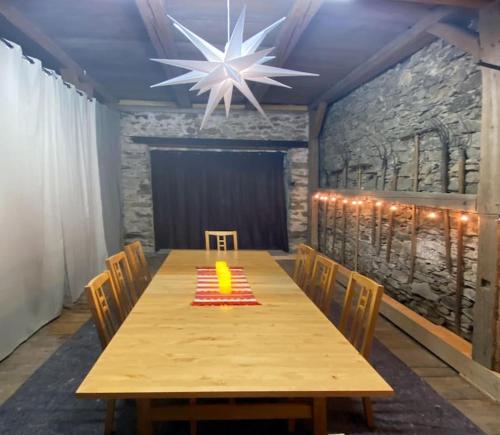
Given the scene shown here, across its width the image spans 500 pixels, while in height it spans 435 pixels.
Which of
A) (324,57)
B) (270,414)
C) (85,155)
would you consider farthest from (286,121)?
(270,414)

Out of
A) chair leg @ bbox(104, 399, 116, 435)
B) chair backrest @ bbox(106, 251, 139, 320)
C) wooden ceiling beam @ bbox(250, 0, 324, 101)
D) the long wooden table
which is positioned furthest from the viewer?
wooden ceiling beam @ bbox(250, 0, 324, 101)

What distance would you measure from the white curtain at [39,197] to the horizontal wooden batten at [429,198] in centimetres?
316

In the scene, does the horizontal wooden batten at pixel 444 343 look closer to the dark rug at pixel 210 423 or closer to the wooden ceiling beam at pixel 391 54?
the dark rug at pixel 210 423

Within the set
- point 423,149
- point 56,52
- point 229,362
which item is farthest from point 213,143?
point 229,362

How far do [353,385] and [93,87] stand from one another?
16.0ft

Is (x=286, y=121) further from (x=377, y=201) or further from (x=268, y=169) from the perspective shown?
(x=377, y=201)

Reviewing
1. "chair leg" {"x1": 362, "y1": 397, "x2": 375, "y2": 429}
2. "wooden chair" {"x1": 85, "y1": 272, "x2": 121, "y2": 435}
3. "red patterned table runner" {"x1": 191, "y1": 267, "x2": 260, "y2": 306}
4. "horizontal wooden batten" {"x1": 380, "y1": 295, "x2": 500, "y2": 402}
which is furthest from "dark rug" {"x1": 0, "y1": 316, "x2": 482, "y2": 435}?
"red patterned table runner" {"x1": 191, "y1": 267, "x2": 260, "y2": 306}

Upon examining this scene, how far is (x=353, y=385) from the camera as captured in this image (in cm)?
121

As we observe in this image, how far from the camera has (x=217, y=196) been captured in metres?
6.36

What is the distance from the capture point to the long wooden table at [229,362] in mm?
1186

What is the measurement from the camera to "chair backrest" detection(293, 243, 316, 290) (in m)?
2.80

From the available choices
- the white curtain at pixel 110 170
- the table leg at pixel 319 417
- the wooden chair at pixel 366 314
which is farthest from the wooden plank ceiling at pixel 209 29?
the table leg at pixel 319 417

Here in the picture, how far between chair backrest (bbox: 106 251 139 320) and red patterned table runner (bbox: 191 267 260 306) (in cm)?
49

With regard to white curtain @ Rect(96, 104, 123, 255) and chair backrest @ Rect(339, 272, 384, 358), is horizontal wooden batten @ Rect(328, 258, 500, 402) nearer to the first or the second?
chair backrest @ Rect(339, 272, 384, 358)
